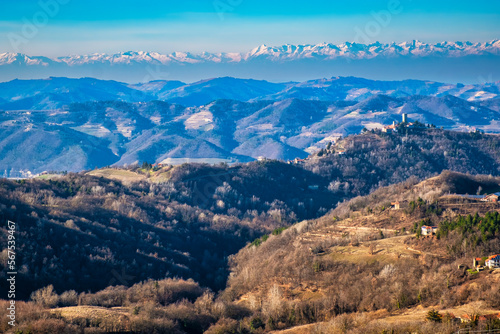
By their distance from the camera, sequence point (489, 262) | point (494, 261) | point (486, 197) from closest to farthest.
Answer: point (494, 261) → point (489, 262) → point (486, 197)

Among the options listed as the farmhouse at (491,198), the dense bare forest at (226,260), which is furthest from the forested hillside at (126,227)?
the farmhouse at (491,198)

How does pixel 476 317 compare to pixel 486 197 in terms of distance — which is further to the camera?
pixel 486 197

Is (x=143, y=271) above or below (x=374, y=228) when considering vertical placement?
below

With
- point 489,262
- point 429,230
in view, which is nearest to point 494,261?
point 489,262

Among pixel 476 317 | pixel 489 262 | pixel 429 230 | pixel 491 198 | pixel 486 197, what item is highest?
pixel 486 197

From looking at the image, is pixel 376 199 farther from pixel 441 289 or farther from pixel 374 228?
pixel 441 289

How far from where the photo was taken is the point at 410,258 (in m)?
92.9

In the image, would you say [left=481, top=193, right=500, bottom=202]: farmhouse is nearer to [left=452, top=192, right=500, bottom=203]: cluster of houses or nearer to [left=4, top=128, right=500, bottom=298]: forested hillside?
[left=452, top=192, right=500, bottom=203]: cluster of houses

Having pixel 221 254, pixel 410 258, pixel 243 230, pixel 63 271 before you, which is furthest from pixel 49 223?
pixel 410 258

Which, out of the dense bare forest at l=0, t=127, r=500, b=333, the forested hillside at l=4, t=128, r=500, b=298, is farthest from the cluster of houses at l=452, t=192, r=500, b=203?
the forested hillside at l=4, t=128, r=500, b=298

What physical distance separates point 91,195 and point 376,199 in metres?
77.9

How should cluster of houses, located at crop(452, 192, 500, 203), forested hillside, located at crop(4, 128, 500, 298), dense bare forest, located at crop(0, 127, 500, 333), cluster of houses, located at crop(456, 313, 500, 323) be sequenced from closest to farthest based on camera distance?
cluster of houses, located at crop(456, 313, 500, 323)
dense bare forest, located at crop(0, 127, 500, 333)
forested hillside, located at crop(4, 128, 500, 298)
cluster of houses, located at crop(452, 192, 500, 203)

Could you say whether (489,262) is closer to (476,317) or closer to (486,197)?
(476,317)

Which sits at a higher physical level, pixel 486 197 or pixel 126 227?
pixel 486 197
